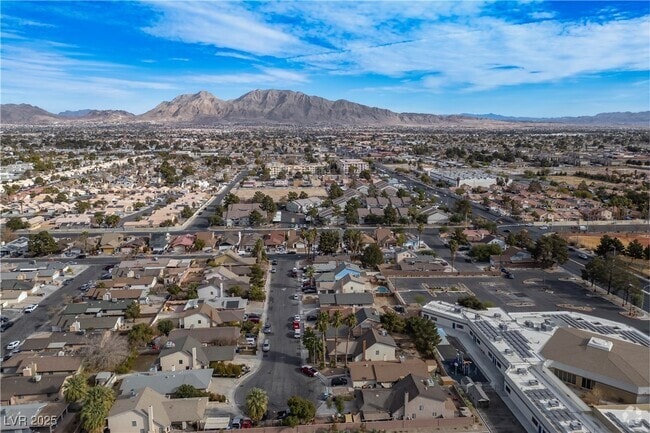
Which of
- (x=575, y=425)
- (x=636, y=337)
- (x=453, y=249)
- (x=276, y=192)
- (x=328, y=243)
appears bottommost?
(x=636, y=337)

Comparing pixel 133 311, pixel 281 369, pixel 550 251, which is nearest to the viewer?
pixel 281 369

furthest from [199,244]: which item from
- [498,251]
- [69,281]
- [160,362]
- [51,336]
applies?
[498,251]

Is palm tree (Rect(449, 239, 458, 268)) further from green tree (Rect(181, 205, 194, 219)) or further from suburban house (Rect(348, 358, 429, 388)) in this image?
green tree (Rect(181, 205, 194, 219))

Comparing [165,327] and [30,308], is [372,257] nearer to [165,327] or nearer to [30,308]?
[165,327]

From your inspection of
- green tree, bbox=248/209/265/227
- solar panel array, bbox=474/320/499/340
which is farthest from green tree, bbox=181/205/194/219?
solar panel array, bbox=474/320/499/340

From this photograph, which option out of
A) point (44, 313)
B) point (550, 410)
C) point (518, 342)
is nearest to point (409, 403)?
point (550, 410)

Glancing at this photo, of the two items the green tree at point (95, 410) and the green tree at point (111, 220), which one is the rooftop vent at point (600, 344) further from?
the green tree at point (111, 220)
